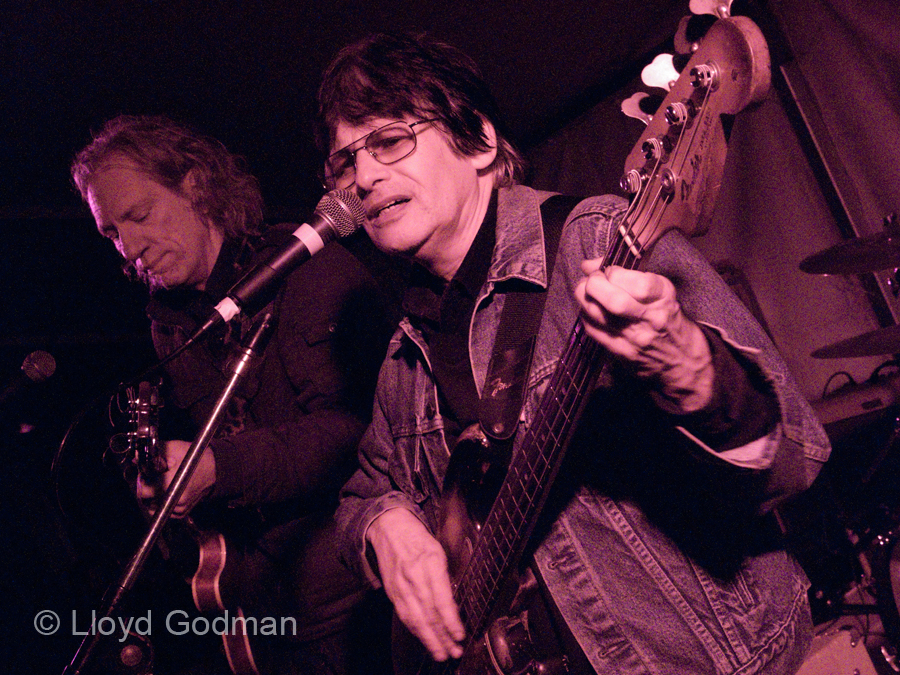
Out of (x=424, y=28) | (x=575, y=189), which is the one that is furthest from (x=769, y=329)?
(x=424, y=28)

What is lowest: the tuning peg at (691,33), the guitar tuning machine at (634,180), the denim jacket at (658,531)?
the denim jacket at (658,531)

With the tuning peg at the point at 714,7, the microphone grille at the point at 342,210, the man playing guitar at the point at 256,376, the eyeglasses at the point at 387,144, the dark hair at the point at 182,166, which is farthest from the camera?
the dark hair at the point at 182,166

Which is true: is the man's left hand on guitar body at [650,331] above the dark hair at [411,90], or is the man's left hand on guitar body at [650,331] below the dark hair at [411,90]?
below

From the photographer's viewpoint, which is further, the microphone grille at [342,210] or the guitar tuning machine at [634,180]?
the microphone grille at [342,210]

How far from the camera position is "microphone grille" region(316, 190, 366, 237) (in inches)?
59.1

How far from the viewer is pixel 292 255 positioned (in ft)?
4.75

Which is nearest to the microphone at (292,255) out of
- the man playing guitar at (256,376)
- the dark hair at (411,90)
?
the man playing guitar at (256,376)

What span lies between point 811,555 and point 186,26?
454 cm

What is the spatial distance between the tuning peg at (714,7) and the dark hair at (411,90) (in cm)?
78

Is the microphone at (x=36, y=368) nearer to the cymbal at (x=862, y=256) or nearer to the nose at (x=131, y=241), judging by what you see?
the nose at (x=131, y=241)

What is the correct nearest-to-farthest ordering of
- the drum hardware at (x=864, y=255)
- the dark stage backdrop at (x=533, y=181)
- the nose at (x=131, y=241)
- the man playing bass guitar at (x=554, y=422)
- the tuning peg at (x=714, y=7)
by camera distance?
the man playing bass guitar at (x=554, y=422)
the tuning peg at (x=714, y=7)
the drum hardware at (x=864, y=255)
the nose at (x=131, y=241)
the dark stage backdrop at (x=533, y=181)

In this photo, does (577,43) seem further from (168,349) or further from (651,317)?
(651,317)

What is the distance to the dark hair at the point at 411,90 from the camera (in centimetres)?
167

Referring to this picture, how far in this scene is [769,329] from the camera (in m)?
4.09
